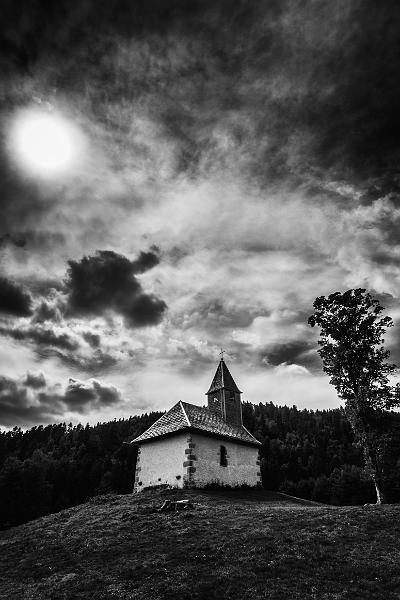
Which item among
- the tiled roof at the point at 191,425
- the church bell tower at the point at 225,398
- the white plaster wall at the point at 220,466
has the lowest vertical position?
the white plaster wall at the point at 220,466

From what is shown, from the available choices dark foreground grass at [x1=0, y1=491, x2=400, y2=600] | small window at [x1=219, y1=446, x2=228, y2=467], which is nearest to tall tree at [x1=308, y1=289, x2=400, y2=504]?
dark foreground grass at [x1=0, y1=491, x2=400, y2=600]

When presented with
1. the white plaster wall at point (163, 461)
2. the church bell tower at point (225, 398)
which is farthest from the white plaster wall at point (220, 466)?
the church bell tower at point (225, 398)

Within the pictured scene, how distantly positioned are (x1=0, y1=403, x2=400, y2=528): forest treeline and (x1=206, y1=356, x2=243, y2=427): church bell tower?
14.8 meters

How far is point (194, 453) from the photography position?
26.1 m

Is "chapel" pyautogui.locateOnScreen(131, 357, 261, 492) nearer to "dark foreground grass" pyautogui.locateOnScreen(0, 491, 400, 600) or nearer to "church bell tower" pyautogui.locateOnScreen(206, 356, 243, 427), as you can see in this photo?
"church bell tower" pyautogui.locateOnScreen(206, 356, 243, 427)

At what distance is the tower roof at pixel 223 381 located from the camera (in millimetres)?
37569

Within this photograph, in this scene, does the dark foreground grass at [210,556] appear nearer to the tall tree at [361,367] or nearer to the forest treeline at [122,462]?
the tall tree at [361,367]

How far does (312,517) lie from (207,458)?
12724 mm

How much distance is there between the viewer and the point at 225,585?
9516 mm

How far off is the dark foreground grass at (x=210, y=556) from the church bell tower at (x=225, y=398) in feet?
57.4

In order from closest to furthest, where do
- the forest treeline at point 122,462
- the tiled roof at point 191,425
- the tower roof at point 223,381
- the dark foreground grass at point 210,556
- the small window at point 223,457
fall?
the dark foreground grass at point 210,556 < the tiled roof at point 191,425 < the small window at point 223,457 < the tower roof at point 223,381 < the forest treeline at point 122,462

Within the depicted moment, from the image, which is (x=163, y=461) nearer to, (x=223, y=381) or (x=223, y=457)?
(x=223, y=457)

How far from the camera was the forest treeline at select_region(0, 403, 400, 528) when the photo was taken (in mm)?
58438

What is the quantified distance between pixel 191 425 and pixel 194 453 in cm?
195
